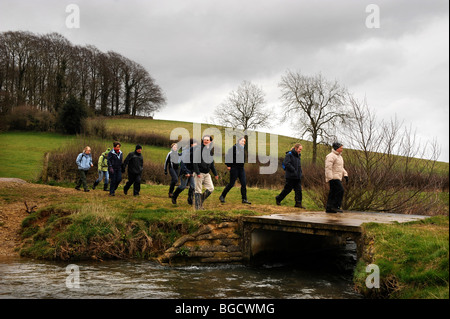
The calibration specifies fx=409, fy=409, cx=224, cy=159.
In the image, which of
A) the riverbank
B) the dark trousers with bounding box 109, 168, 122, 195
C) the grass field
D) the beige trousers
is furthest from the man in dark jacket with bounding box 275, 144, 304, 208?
the grass field

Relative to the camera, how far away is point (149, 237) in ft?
34.4

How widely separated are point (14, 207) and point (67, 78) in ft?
119

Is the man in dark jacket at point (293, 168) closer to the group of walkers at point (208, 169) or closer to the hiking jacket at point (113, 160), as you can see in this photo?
the group of walkers at point (208, 169)

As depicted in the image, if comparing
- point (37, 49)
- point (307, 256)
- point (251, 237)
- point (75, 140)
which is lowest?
point (307, 256)

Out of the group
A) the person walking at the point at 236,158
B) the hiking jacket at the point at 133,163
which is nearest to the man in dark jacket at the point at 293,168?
the person walking at the point at 236,158

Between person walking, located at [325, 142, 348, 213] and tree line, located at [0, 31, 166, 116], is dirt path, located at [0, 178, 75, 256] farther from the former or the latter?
tree line, located at [0, 31, 166, 116]

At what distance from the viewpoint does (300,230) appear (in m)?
9.25

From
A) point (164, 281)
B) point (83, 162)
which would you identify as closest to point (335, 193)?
point (164, 281)

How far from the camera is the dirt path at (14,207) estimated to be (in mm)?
10922

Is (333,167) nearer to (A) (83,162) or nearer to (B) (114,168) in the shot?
(B) (114,168)
